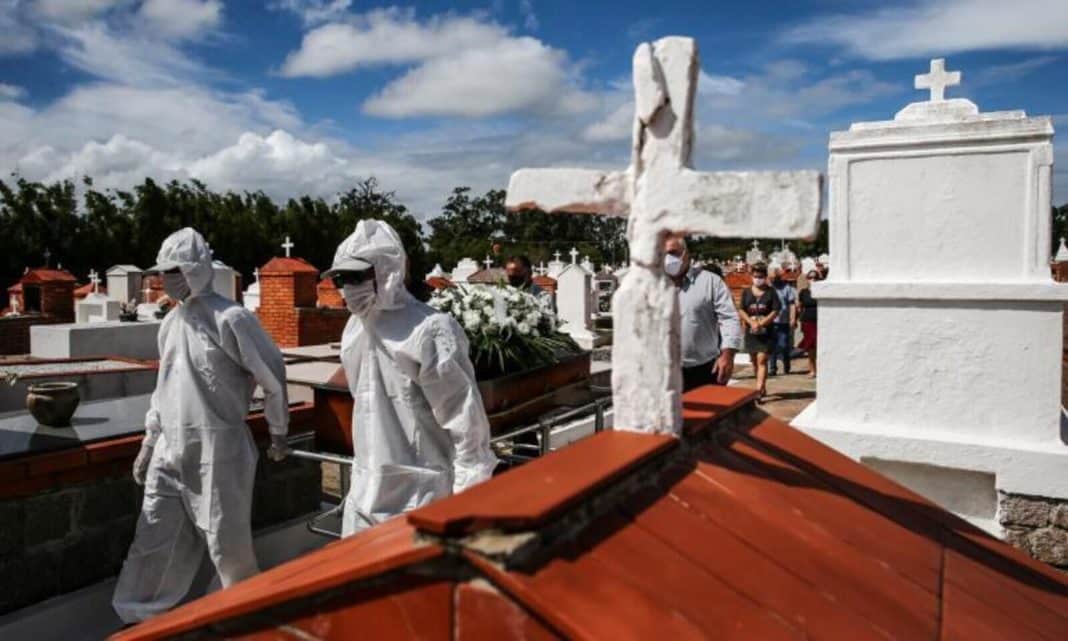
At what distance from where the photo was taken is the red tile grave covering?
833 mm

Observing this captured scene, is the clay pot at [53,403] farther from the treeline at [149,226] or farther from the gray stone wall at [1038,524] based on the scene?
the treeline at [149,226]

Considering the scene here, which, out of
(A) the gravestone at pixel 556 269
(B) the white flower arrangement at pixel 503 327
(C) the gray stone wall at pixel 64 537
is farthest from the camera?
(A) the gravestone at pixel 556 269

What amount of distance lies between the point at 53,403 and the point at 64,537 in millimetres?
654

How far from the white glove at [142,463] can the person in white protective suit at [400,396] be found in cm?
109

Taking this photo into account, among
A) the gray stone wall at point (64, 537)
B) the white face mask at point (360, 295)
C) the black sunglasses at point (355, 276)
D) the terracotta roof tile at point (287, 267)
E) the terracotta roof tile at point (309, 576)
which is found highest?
the terracotta roof tile at point (287, 267)

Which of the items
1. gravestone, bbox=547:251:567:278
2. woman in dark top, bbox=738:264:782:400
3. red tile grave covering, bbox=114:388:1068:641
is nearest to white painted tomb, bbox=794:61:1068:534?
red tile grave covering, bbox=114:388:1068:641

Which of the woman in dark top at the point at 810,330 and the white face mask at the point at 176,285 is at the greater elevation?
the white face mask at the point at 176,285

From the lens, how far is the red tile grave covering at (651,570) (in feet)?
2.73

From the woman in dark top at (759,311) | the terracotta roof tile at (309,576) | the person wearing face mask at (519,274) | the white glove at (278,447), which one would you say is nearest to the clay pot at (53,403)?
the white glove at (278,447)

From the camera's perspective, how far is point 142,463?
3496 millimetres

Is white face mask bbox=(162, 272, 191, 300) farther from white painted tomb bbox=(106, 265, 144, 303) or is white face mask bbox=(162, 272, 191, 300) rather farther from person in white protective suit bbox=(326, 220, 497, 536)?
white painted tomb bbox=(106, 265, 144, 303)

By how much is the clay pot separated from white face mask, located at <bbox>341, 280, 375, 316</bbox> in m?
1.74

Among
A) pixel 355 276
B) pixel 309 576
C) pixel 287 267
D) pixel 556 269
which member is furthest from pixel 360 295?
pixel 556 269

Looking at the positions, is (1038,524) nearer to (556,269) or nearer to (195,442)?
(195,442)
